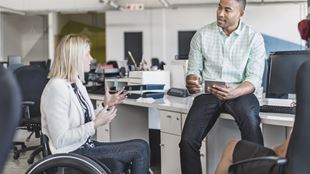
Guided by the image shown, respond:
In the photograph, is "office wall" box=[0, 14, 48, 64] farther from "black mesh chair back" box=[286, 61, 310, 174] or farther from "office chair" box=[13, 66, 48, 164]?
"black mesh chair back" box=[286, 61, 310, 174]

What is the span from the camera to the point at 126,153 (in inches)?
104

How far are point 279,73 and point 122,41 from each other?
10250mm

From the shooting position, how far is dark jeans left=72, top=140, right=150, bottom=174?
2588 mm

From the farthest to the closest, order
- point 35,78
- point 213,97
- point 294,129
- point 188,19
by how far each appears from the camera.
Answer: point 188,19, point 35,78, point 213,97, point 294,129

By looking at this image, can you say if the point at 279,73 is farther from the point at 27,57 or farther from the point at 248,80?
the point at 27,57

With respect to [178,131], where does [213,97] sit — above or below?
above

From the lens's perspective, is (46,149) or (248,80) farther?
(248,80)

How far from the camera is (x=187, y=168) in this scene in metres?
2.85

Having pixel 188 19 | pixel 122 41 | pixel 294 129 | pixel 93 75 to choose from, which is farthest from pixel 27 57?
pixel 294 129

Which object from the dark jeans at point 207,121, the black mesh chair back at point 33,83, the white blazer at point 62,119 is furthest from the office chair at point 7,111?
the black mesh chair back at point 33,83

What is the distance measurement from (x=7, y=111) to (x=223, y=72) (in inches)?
73.2

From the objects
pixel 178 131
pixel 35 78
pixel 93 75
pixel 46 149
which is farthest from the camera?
pixel 93 75

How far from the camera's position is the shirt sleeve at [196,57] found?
2930mm

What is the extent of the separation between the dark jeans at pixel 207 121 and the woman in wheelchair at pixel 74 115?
267 mm
